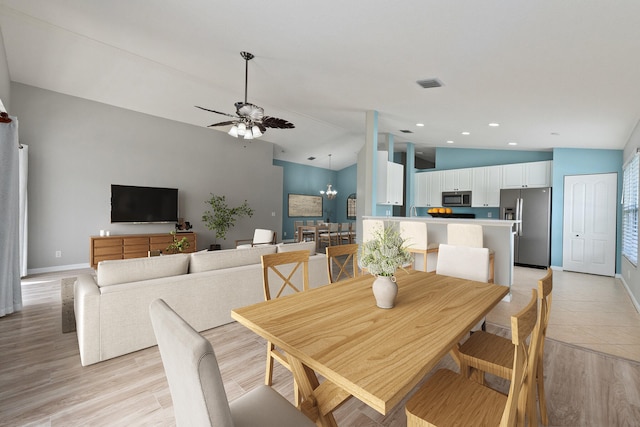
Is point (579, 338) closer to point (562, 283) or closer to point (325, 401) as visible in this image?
point (562, 283)

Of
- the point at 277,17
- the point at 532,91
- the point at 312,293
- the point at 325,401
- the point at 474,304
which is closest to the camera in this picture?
the point at 325,401

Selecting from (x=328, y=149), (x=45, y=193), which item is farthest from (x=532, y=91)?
(x=45, y=193)

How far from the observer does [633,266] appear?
385cm

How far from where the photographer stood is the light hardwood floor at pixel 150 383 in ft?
5.45

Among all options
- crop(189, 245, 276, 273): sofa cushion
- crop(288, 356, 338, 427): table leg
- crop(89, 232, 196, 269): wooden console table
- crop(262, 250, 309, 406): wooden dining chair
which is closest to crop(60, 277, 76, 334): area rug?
crop(189, 245, 276, 273): sofa cushion

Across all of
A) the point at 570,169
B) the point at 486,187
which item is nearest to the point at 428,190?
the point at 486,187

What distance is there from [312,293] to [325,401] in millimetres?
589

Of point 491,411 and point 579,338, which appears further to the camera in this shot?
point 579,338

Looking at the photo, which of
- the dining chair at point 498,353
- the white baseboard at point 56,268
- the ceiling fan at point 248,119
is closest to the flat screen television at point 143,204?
the white baseboard at point 56,268

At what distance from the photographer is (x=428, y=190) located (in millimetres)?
7809

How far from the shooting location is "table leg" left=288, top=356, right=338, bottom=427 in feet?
3.92

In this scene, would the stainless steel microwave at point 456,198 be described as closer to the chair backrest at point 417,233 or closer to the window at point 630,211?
the window at point 630,211

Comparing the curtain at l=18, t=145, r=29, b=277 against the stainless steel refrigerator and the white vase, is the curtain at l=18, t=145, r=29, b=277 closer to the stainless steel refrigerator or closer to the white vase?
the white vase

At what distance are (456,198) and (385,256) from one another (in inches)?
257
